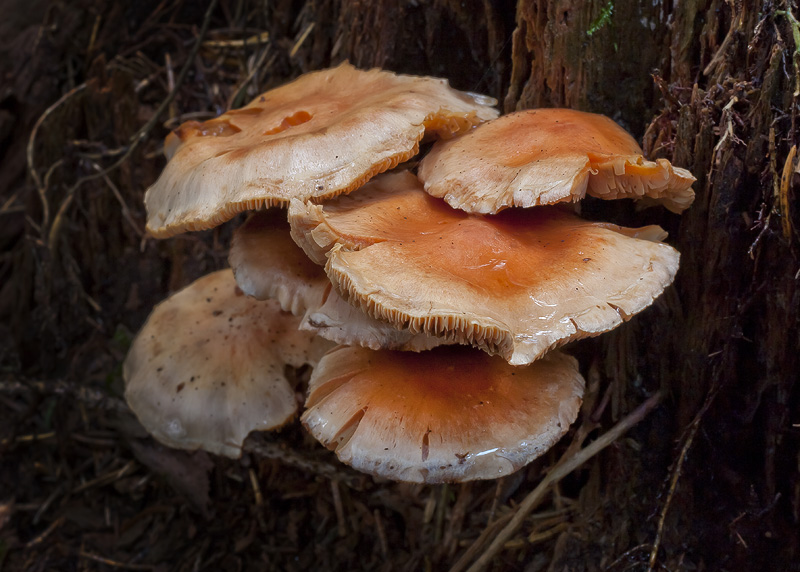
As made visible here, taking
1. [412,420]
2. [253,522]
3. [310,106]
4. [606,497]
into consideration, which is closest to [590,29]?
[310,106]

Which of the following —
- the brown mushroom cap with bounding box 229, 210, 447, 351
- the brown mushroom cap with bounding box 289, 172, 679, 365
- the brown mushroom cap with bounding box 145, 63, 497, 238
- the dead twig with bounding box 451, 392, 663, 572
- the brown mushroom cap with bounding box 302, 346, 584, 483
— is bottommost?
the dead twig with bounding box 451, 392, 663, 572

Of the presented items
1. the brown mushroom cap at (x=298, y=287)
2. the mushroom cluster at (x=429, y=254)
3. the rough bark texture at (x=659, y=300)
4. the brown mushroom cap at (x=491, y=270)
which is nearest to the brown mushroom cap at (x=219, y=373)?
the mushroom cluster at (x=429, y=254)

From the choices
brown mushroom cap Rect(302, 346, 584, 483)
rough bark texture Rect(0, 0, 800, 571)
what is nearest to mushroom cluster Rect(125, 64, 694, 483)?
brown mushroom cap Rect(302, 346, 584, 483)

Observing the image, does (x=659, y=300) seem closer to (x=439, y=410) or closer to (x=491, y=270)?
(x=491, y=270)

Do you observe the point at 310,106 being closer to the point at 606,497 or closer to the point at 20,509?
the point at 606,497

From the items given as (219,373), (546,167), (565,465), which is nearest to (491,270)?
(546,167)

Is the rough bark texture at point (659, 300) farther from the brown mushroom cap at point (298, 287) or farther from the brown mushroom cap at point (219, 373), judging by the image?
the brown mushroom cap at point (298, 287)

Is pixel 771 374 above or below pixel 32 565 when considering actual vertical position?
above

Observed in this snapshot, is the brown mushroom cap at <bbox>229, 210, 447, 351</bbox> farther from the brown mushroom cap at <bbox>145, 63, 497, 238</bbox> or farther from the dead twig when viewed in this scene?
the dead twig
